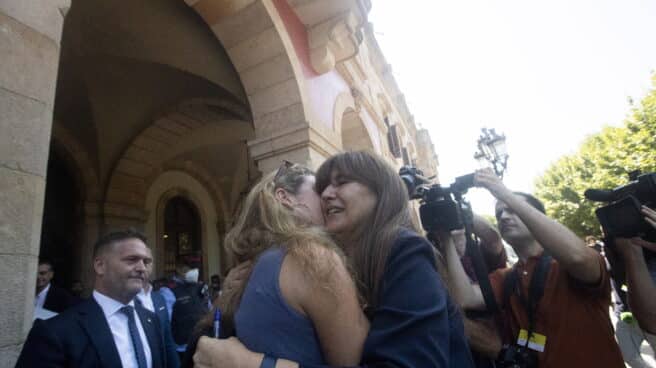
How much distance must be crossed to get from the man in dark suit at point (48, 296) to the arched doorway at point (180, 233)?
5820 mm

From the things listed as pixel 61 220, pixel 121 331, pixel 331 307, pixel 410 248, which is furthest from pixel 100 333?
pixel 61 220

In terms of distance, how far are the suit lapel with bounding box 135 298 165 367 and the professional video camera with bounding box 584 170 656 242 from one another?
2.56 meters

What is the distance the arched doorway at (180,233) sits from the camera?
31.0 feet

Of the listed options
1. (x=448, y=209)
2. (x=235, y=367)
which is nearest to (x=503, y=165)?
(x=448, y=209)

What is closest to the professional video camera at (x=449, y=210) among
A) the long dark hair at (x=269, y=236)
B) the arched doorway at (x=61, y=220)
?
the long dark hair at (x=269, y=236)

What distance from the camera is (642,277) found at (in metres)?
1.63

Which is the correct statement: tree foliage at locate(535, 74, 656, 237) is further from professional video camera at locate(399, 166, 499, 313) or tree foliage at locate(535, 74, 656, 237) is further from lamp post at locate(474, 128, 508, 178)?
professional video camera at locate(399, 166, 499, 313)

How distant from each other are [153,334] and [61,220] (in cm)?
691

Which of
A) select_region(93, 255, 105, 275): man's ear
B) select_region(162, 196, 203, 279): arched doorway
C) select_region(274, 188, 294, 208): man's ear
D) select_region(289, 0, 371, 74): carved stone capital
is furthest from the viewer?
select_region(162, 196, 203, 279): arched doorway

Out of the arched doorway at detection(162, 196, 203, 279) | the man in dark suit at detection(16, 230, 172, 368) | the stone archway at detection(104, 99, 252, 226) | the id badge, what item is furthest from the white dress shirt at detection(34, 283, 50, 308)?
the arched doorway at detection(162, 196, 203, 279)

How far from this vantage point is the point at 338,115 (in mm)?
5863

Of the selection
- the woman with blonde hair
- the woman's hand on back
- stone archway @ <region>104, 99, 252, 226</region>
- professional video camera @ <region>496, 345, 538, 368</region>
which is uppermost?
stone archway @ <region>104, 99, 252, 226</region>

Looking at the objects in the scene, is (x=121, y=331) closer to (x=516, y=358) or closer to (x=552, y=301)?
(x=516, y=358)

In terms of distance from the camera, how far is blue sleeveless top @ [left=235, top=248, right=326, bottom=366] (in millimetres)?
812
